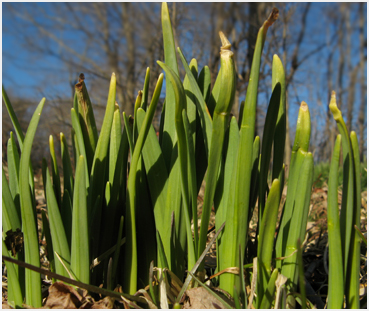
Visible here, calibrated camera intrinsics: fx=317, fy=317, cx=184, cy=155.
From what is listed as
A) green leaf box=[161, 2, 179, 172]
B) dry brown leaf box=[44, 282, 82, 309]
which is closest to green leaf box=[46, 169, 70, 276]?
dry brown leaf box=[44, 282, 82, 309]

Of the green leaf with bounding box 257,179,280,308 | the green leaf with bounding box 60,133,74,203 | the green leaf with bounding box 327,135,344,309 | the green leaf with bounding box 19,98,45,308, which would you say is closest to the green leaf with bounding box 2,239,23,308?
the green leaf with bounding box 19,98,45,308

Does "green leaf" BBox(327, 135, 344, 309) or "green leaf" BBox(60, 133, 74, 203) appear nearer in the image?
"green leaf" BBox(327, 135, 344, 309)

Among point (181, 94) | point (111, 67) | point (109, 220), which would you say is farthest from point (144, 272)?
point (111, 67)

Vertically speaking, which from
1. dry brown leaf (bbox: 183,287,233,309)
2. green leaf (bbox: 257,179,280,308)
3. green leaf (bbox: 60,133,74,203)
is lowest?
dry brown leaf (bbox: 183,287,233,309)

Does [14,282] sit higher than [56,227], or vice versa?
[56,227]

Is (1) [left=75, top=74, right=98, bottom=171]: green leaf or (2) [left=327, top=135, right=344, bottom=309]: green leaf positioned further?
(1) [left=75, top=74, right=98, bottom=171]: green leaf

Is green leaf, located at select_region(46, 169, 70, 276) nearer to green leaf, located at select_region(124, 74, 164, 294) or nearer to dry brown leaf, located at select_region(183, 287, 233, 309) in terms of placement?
green leaf, located at select_region(124, 74, 164, 294)

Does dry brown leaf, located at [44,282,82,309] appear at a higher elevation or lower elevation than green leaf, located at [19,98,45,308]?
lower

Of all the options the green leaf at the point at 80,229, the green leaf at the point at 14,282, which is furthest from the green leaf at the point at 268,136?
the green leaf at the point at 14,282

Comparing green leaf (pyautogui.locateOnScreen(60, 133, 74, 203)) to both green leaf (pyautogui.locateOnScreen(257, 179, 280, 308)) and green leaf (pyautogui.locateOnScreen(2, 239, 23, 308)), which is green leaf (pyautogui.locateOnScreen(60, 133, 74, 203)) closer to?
green leaf (pyautogui.locateOnScreen(2, 239, 23, 308))

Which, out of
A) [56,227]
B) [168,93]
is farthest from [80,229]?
[168,93]

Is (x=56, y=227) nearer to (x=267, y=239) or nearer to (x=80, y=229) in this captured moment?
(x=80, y=229)
